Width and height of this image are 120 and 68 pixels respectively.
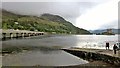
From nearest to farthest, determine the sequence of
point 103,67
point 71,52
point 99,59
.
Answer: point 103,67 < point 99,59 < point 71,52

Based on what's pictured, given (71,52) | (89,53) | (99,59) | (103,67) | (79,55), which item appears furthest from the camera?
(71,52)

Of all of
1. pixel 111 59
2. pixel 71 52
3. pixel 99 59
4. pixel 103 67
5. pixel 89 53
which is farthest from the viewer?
pixel 71 52

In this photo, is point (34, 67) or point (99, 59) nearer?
point (34, 67)

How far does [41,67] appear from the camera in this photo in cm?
3162

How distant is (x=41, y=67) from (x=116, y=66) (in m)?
9.37

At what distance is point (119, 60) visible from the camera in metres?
31.5

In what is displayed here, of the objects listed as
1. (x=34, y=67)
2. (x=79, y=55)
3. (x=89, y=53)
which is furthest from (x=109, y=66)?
(x=79, y=55)

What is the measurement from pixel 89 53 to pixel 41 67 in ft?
45.7

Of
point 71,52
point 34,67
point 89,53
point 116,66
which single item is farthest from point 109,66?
point 71,52

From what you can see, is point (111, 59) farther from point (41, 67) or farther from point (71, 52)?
point (71, 52)

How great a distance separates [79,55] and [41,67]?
1614 centimetres

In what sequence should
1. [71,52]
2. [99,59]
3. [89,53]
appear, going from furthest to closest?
Result: [71,52] → [89,53] → [99,59]

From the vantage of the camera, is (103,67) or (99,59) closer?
(103,67)

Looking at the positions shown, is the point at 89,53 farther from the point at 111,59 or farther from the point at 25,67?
the point at 25,67
